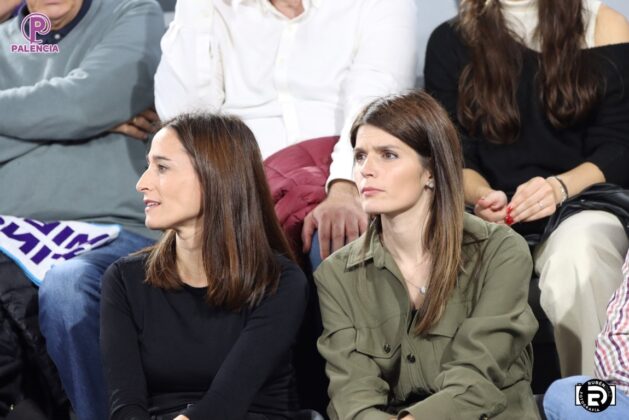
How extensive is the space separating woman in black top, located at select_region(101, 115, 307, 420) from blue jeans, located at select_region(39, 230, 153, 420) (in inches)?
10.1

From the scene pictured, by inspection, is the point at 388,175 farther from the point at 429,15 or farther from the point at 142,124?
the point at 429,15

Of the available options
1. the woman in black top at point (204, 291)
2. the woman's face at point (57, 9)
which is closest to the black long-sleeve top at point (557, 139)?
the woman in black top at point (204, 291)

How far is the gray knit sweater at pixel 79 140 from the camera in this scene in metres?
2.99

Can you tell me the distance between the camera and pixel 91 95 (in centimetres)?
303

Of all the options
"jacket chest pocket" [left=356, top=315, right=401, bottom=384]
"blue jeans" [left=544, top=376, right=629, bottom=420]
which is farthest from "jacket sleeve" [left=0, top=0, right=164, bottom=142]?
"blue jeans" [left=544, top=376, right=629, bottom=420]

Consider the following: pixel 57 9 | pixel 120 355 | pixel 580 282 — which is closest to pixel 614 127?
pixel 580 282

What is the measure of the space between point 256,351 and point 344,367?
191 millimetres

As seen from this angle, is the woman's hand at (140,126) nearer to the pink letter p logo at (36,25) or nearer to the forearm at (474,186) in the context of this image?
the pink letter p logo at (36,25)

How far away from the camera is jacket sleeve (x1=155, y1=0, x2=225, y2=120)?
3018 mm

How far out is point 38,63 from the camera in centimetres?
321

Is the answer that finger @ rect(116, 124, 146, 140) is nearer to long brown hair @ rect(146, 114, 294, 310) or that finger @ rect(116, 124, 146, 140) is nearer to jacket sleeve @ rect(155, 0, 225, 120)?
jacket sleeve @ rect(155, 0, 225, 120)

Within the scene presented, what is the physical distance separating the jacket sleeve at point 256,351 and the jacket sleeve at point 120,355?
0.14 m

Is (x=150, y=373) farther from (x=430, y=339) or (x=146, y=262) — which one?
(x=430, y=339)

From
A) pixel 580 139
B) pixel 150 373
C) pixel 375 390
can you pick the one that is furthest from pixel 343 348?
pixel 580 139
